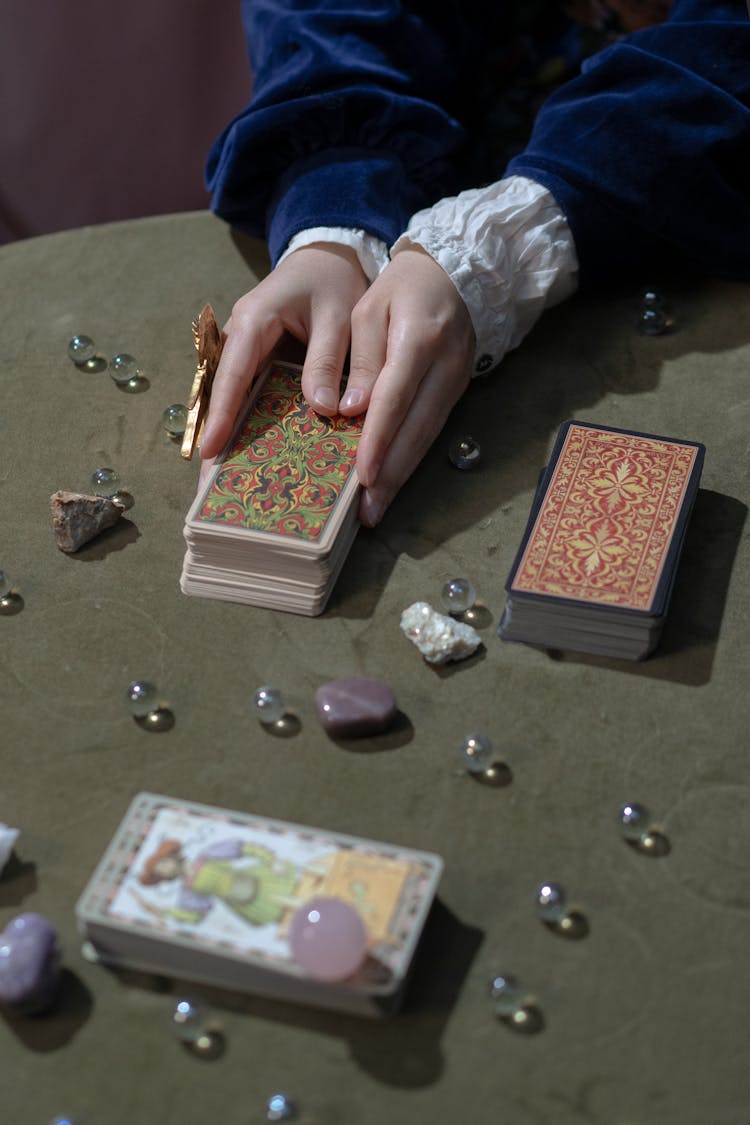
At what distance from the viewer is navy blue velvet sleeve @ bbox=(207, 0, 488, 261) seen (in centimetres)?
149

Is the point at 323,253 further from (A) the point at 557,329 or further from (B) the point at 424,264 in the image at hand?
(A) the point at 557,329

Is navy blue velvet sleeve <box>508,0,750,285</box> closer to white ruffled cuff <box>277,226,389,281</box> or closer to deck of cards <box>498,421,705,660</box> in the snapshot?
white ruffled cuff <box>277,226,389,281</box>

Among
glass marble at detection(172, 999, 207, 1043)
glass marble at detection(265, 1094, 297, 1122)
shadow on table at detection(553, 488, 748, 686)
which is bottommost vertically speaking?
shadow on table at detection(553, 488, 748, 686)

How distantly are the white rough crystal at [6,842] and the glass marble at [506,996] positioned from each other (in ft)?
1.31

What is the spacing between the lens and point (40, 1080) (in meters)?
0.89

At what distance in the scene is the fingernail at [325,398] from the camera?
1.28m

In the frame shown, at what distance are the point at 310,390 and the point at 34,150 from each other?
115cm

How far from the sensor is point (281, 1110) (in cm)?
86

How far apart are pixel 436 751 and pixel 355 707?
3.1 inches

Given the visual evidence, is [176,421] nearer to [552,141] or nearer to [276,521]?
[276,521]

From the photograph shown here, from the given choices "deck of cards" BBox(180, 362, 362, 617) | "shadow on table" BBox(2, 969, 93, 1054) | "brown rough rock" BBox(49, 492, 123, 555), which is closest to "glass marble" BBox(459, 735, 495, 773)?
"deck of cards" BBox(180, 362, 362, 617)

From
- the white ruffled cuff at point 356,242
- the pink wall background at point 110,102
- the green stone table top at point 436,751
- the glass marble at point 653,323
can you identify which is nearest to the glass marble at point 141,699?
the green stone table top at point 436,751

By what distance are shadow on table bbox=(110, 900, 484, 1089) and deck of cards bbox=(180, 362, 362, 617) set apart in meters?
0.37

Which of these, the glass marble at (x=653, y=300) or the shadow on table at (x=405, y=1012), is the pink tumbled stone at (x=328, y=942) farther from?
the glass marble at (x=653, y=300)
